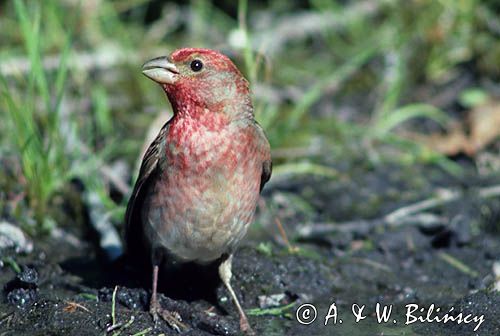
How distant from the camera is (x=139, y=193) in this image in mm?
4449

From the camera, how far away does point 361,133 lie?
6.59 metres

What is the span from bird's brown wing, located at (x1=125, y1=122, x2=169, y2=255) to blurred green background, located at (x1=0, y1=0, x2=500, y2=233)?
1.85 feet

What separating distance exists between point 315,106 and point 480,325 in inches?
139

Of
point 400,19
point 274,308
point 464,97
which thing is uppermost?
point 400,19

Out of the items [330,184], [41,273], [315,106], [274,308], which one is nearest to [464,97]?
[315,106]

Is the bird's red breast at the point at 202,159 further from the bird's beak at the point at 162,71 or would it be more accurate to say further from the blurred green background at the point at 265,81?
the blurred green background at the point at 265,81

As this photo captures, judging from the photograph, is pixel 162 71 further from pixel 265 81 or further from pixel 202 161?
pixel 265 81

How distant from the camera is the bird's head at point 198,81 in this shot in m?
4.17

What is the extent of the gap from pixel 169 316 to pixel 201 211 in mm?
494

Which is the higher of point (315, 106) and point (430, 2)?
point (430, 2)

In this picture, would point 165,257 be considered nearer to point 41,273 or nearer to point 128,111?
point 41,273

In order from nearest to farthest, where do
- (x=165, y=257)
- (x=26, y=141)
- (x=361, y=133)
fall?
(x=165, y=257) < (x=26, y=141) < (x=361, y=133)

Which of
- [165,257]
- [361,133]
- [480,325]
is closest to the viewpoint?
[480,325]

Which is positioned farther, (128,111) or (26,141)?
(128,111)
